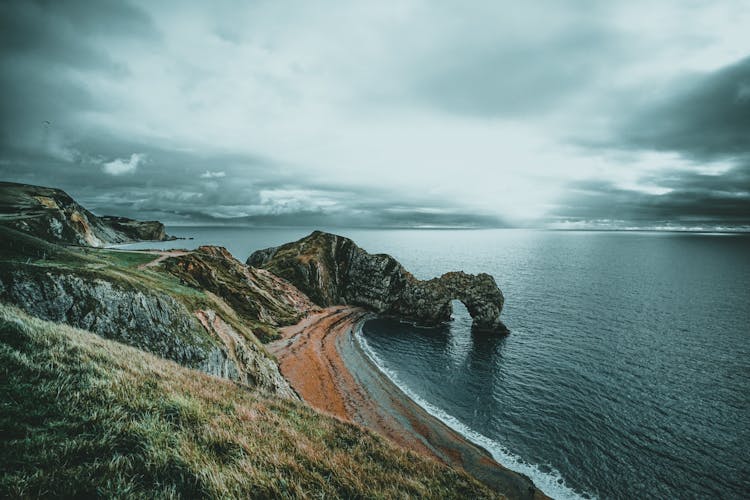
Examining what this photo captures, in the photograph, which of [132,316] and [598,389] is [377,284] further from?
[132,316]

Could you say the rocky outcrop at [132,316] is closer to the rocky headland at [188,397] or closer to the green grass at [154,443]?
the rocky headland at [188,397]

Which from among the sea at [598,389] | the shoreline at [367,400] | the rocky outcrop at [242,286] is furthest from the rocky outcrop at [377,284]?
the shoreline at [367,400]

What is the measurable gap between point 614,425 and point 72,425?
48.5 metres

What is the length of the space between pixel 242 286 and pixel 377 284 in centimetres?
3907

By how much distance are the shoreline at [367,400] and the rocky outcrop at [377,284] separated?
884 inches

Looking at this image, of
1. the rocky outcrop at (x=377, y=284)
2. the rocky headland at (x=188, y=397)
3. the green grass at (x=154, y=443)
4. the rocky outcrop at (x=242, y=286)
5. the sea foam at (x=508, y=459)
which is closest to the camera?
the green grass at (x=154, y=443)

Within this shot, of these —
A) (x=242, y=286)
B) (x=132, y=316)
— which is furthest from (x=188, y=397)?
(x=242, y=286)

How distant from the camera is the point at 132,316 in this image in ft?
88.2

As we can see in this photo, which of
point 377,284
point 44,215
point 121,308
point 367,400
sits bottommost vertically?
point 367,400

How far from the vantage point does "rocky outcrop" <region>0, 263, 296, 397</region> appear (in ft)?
74.8

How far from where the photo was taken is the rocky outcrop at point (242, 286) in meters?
59.7

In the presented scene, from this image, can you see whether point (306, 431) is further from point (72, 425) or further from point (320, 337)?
point (320, 337)

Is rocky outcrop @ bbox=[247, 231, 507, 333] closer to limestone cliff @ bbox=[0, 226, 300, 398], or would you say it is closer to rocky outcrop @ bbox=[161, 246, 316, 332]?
rocky outcrop @ bbox=[161, 246, 316, 332]

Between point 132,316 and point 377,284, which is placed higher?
point 132,316
